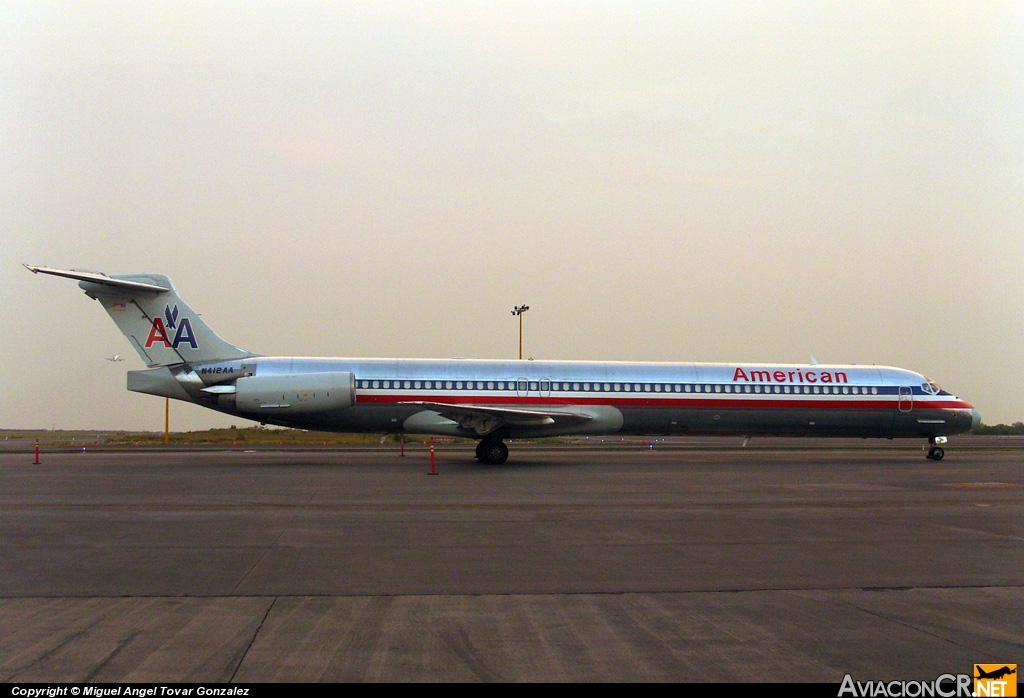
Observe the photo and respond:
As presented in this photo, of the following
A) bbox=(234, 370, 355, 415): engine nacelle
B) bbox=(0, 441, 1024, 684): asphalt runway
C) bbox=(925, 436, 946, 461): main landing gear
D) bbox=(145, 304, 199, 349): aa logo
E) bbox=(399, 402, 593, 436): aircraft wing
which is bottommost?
bbox=(925, 436, 946, 461): main landing gear

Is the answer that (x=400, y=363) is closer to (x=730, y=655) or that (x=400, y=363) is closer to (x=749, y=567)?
(x=749, y=567)

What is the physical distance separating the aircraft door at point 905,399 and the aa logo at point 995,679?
24117 millimetres

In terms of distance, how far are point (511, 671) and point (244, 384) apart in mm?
20514

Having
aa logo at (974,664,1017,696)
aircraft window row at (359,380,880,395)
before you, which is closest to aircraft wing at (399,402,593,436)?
aircraft window row at (359,380,880,395)

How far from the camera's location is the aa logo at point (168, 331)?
24.9 m

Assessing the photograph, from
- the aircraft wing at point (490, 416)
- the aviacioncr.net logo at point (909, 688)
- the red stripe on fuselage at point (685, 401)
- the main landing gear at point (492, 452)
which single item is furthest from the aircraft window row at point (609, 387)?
the aviacioncr.net logo at point (909, 688)

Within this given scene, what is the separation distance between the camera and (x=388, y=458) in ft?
85.3

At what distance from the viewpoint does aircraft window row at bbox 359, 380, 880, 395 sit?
2528 centimetres

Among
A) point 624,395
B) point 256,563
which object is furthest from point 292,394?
point 256,563

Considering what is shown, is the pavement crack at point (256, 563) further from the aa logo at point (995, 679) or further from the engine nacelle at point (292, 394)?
the engine nacelle at point (292, 394)

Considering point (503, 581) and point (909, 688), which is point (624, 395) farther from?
point (909, 688)

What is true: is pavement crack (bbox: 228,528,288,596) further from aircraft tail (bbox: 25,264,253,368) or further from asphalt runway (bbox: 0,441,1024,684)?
aircraft tail (bbox: 25,264,253,368)

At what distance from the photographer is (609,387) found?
86.0 feet

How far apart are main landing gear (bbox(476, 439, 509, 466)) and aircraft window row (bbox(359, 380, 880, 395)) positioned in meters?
2.10
